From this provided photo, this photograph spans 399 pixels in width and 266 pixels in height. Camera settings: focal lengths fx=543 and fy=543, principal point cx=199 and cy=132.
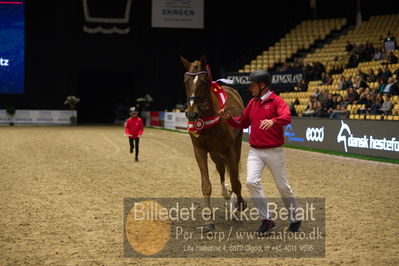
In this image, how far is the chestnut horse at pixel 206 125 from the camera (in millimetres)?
7207

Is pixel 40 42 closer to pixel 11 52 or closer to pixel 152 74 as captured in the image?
pixel 11 52

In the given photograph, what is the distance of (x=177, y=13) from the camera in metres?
39.3

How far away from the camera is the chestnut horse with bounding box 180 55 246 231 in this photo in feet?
23.6

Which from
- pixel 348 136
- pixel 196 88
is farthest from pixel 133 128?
pixel 196 88

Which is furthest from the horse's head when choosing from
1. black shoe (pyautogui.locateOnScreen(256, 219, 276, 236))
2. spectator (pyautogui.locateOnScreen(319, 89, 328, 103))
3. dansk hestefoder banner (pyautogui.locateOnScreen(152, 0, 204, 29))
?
dansk hestefoder banner (pyautogui.locateOnScreen(152, 0, 204, 29))

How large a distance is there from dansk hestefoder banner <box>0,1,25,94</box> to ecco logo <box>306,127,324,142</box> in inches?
993

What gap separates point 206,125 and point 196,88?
588 millimetres

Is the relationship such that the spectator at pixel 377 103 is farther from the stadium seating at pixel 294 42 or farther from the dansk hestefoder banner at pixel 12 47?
the dansk hestefoder banner at pixel 12 47

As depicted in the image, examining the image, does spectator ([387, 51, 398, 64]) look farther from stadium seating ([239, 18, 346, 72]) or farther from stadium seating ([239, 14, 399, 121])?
stadium seating ([239, 18, 346, 72])

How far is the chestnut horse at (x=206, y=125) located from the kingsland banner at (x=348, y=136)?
9.65 metres

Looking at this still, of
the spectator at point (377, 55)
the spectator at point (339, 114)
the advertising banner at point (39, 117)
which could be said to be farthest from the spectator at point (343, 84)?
the advertising banner at point (39, 117)

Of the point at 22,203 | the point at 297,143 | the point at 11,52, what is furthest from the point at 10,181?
the point at 11,52

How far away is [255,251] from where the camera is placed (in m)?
6.20

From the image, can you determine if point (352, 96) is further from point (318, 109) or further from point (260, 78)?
point (260, 78)
